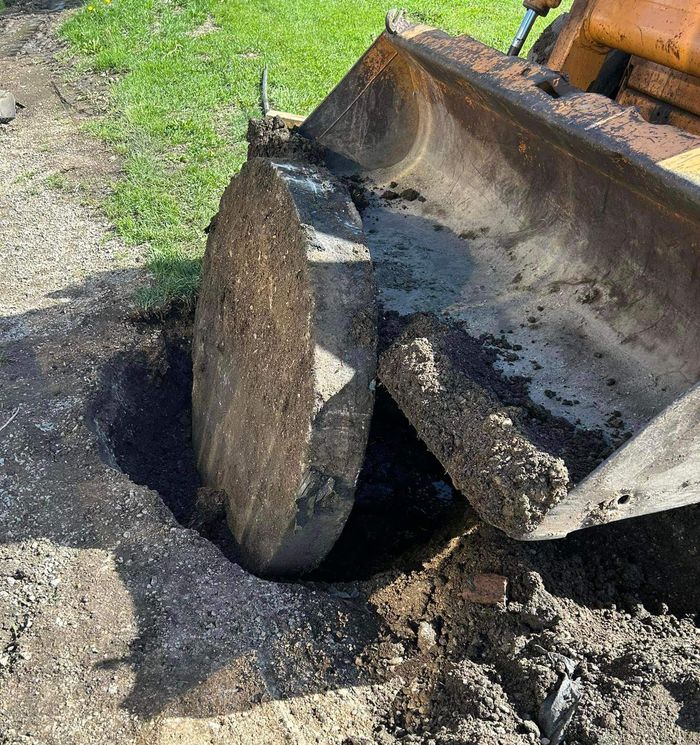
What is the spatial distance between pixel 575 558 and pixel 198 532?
1554 mm

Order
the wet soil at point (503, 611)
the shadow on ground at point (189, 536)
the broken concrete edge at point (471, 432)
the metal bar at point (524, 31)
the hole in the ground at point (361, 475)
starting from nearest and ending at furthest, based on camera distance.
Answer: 1. the broken concrete edge at point (471, 432)
2. the wet soil at point (503, 611)
3. the shadow on ground at point (189, 536)
4. the hole in the ground at point (361, 475)
5. the metal bar at point (524, 31)

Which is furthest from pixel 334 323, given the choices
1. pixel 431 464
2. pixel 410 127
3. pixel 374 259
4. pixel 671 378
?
pixel 410 127

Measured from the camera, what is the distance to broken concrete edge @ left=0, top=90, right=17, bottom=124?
8.20m

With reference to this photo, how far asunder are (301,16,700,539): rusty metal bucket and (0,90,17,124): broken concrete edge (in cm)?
497

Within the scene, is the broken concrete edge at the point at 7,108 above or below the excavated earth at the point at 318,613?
below

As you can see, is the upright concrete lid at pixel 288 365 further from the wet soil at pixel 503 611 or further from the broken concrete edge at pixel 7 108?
the broken concrete edge at pixel 7 108

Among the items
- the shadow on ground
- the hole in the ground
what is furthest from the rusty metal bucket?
the hole in the ground

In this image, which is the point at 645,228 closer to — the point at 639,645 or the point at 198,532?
the point at 639,645

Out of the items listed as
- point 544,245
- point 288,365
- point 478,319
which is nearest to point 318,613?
point 288,365

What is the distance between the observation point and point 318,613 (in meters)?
2.99

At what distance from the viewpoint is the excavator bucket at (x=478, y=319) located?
8.02 feet

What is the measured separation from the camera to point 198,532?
11.6ft

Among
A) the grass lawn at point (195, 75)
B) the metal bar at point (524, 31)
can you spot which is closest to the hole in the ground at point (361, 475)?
the grass lawn at point (195, 75)

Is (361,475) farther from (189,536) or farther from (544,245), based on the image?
(544,245)
